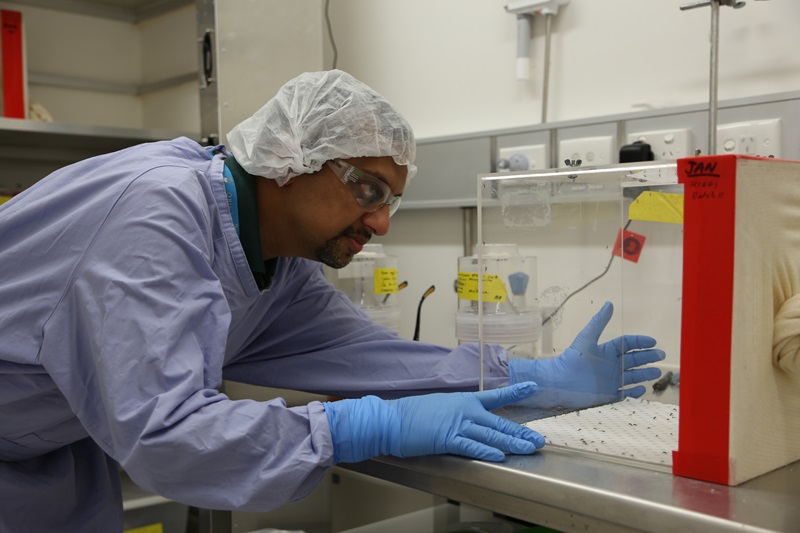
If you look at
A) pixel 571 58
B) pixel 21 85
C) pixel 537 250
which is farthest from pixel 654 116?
pixel 21 85

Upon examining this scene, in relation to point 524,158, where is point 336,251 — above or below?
below

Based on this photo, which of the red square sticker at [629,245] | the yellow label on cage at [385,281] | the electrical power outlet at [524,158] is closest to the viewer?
the red square sticker at [629,245]

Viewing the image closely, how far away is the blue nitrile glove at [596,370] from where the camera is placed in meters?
1.19

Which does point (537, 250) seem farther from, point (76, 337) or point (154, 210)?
point (76, 337)

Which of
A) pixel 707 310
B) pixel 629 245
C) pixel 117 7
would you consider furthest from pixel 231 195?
pixel 117 7

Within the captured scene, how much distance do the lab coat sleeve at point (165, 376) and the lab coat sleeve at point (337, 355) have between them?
418 millimetres

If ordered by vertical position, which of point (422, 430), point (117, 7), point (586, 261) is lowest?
point (422, 430)

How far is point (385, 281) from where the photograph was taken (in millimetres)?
2066

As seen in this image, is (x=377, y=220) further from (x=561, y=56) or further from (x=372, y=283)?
(x=561, y=56)

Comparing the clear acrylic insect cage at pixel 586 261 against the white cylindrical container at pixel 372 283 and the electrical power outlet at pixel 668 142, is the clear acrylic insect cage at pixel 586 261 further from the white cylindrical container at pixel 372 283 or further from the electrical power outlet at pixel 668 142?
the white cylindrical container at pixel 372 283

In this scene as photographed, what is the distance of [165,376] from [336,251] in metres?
0.53

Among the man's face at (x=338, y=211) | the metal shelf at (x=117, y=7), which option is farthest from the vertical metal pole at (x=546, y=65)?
the metal shelf at (x=117, y=7)

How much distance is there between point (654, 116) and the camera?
5.65 ft

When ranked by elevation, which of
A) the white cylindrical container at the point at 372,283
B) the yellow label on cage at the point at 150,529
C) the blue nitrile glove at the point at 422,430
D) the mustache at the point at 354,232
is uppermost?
the mustache at the point at 354,232
